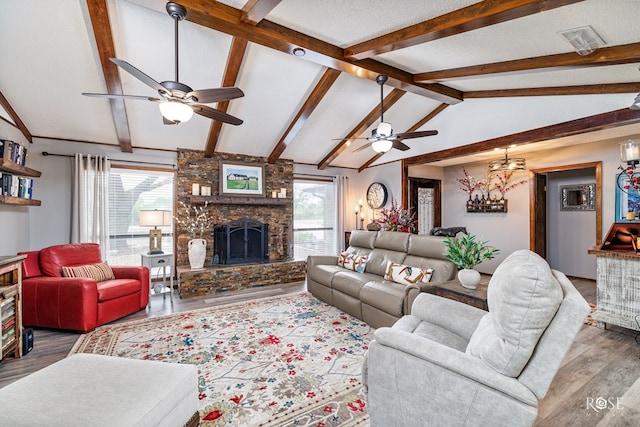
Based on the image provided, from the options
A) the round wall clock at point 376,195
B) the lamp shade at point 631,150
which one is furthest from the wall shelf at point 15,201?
the lamp shade at point 631,150

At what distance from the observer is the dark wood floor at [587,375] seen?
1865 mm

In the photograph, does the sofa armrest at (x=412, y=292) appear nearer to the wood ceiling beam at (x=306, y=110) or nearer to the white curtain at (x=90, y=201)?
the wood ceiling beam at (x=306, y=110)

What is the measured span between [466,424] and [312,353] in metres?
1.59

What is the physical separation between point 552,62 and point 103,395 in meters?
4.23

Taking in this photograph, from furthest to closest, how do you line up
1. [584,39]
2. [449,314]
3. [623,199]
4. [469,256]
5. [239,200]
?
[239,200] → [623,199] → [469,256] → [584,39] → [449,314]

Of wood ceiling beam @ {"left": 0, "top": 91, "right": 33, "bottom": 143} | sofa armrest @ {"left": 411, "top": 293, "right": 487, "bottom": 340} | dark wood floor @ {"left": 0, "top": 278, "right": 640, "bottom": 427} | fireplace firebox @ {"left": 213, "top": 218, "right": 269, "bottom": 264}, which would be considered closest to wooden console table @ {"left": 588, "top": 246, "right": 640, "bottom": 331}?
dark wood floor @ {"left": 0, "top": 278, "right": 640, "bottom": 427}

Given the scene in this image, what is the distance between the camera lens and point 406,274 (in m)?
3.43

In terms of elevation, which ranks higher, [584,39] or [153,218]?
[584,39]

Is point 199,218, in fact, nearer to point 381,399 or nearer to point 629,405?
point 381,399

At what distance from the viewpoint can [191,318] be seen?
361 centimetres

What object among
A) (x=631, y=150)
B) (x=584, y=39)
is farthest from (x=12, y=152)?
(x=631, y=150)

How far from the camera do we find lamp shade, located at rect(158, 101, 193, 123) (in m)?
2.52

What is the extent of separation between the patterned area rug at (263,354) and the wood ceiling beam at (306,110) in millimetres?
2842

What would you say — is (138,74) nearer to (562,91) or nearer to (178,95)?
(178,95)
